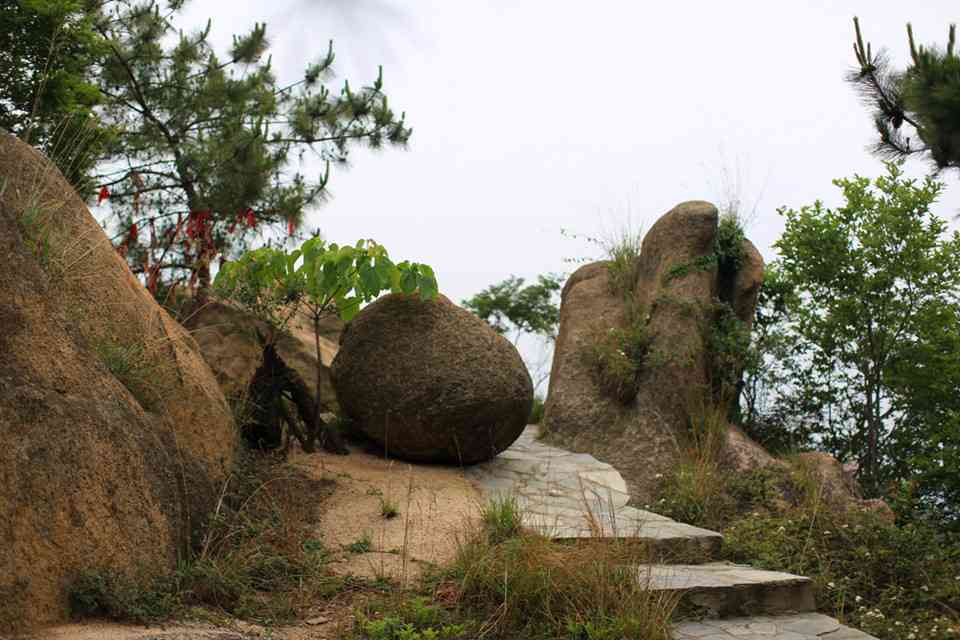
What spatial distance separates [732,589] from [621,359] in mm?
4579

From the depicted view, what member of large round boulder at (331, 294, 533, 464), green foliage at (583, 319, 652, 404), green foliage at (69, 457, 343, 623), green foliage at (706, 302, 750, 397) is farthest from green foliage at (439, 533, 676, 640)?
green foliage at (706, 302, 750, 397)

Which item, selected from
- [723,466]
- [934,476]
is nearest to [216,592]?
[723,466]

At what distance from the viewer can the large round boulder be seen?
27.8 feet

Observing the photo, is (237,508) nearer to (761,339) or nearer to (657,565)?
(657,565)

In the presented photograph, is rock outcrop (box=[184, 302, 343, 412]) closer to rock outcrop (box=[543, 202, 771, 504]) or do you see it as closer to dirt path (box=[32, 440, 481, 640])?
dirt path (box=[32, 440, 481, 640])

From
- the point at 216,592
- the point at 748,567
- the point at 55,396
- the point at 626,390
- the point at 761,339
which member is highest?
the point at 761,339

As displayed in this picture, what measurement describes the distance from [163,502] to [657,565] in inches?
127

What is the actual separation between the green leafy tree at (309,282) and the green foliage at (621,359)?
283 cm

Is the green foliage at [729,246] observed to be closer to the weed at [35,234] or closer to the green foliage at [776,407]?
the green foliage at [776,407]

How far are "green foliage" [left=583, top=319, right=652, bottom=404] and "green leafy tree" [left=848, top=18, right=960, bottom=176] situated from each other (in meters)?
A: 3.57

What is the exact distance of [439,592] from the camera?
5668 millimetres

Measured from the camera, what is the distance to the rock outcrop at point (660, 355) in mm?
10055

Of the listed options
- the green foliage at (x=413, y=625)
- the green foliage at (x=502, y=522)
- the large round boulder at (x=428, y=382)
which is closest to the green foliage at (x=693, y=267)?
the large round boulder at (x=428, y=382)

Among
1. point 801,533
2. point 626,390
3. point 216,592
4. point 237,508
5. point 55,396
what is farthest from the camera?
point 626,390
